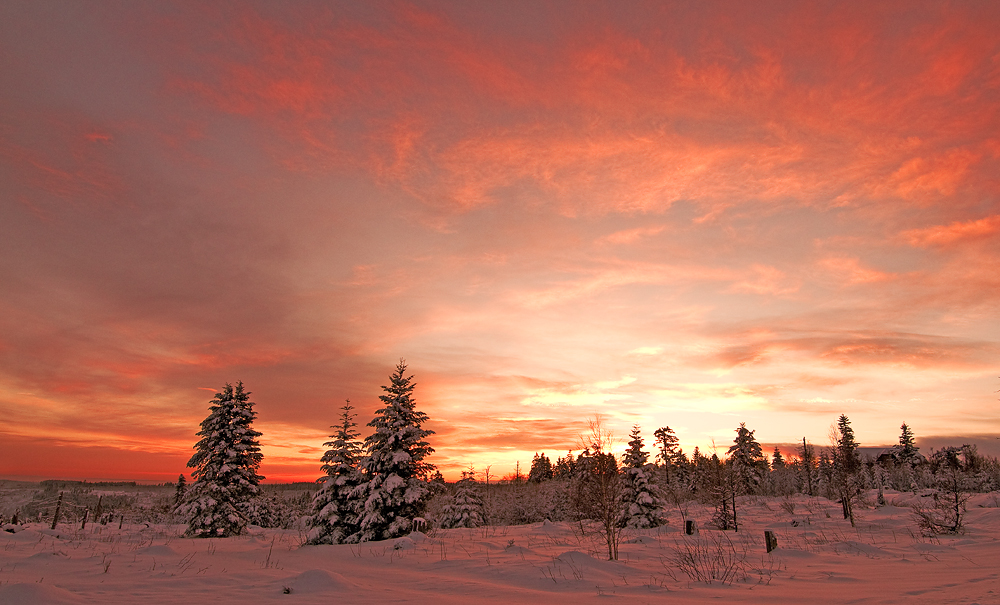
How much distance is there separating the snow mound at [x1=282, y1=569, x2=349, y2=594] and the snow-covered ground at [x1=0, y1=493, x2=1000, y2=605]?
0.03 metres

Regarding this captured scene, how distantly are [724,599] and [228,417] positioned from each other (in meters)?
32.1

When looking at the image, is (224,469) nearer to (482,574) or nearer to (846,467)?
(482,574)

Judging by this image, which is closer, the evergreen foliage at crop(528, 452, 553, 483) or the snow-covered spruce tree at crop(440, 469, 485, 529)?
the snow-covered spruce tree at crop(440, 469, 485, 529)

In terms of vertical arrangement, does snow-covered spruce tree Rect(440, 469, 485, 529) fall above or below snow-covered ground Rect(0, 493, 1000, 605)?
below

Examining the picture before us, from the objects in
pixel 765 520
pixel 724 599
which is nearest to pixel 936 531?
pixel 765 520

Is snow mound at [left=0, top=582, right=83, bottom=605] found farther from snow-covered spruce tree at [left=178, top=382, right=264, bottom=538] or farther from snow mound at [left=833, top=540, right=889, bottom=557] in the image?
snow-covered spruce tree at [left=178, top=382, right=264, bottom=538]

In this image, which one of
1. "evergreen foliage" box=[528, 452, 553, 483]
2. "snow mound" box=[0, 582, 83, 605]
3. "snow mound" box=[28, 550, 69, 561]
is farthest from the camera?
"evergreen foliage" box=[528, 452, 553, 483]

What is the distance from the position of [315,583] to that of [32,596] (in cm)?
375

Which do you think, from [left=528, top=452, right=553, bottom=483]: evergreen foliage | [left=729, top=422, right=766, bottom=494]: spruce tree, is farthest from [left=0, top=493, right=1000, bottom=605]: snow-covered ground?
[left=528, top=452, right=553, bottom=483]: evergreen foliage

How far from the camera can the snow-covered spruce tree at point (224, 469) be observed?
28.7 meters

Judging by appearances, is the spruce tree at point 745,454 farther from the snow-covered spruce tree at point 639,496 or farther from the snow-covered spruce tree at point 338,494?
the snow-covered spruce tree at point 338,494

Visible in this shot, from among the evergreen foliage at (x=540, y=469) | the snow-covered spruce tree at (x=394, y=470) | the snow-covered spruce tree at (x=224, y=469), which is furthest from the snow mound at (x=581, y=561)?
the evergreen foliage at (x=540, y=469)

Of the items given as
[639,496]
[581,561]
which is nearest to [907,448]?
[639,496]

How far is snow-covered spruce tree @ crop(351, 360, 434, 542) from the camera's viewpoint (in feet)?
84.7
